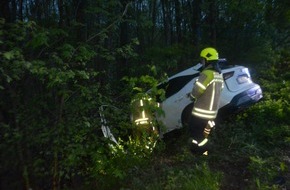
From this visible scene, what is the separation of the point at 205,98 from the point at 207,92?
12 cm

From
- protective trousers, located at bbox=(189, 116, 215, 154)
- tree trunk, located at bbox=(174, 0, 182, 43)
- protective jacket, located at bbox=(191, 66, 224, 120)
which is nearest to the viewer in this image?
protective jacket, located at bbox=(191, 66, 224, 120)

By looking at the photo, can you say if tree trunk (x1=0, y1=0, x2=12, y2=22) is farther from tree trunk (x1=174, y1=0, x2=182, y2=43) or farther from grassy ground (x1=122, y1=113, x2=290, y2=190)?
tree trunk (x1=174, y1=0, x2=182, y2=43)

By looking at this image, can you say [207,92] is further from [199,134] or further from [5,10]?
[5,10]

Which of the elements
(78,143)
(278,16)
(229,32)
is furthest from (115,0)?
(278,16)

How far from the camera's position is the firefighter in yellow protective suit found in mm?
7070

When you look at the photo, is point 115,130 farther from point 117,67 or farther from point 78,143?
point 117,67

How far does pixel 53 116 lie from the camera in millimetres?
5535

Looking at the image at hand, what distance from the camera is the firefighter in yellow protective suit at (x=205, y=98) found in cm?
707

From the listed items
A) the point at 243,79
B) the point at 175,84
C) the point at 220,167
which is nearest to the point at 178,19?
the point at 175,84

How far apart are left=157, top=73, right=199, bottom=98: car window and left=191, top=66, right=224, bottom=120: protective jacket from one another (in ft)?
4.51

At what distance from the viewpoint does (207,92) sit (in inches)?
282

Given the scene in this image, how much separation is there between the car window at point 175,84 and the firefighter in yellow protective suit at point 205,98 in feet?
4.41

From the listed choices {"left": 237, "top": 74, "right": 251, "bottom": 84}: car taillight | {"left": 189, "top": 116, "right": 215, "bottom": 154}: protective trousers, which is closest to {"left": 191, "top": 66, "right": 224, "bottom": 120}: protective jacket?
{"left": 189, "top": 116, "right": 215, "bottom": 154}: protective trousers

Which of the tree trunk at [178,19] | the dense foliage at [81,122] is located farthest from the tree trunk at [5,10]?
the tree trunk at [178,19]
